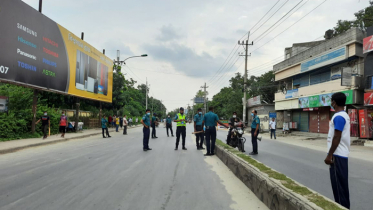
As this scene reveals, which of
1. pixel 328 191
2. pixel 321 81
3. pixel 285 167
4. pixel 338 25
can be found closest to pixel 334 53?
pixel 321 81

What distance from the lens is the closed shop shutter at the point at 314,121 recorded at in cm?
2309

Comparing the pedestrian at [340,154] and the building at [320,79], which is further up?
the building at [320,79]

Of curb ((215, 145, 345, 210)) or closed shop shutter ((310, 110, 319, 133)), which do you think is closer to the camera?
curb ((215, 145, 345, 210))

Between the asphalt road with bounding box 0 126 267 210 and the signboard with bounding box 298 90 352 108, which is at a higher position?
the signboard with bounding box 298 90 352 108

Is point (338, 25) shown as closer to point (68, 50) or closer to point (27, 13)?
point (68, 50)

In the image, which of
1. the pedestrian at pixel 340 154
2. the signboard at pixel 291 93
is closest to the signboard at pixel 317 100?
the signboard at pixel 291 93

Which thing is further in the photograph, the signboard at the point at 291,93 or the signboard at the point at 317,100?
the signboard at the point at 291,93

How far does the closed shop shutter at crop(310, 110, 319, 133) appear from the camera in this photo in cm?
2309

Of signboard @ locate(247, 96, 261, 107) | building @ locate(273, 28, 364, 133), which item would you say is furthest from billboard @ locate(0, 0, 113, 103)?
signboard @ locate(247, 96, 261, 107)

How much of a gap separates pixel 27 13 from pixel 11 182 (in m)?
12.3

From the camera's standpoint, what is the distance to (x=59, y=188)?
14.9 ft

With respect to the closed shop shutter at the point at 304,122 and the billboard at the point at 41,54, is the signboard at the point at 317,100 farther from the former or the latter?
the billboard at the point at 41,54

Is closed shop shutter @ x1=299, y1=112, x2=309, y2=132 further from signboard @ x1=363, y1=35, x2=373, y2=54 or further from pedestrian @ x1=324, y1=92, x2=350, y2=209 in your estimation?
pedestrian @ x1=324, y1=92, x2=350, y2=209

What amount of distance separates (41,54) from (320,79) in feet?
71.0
